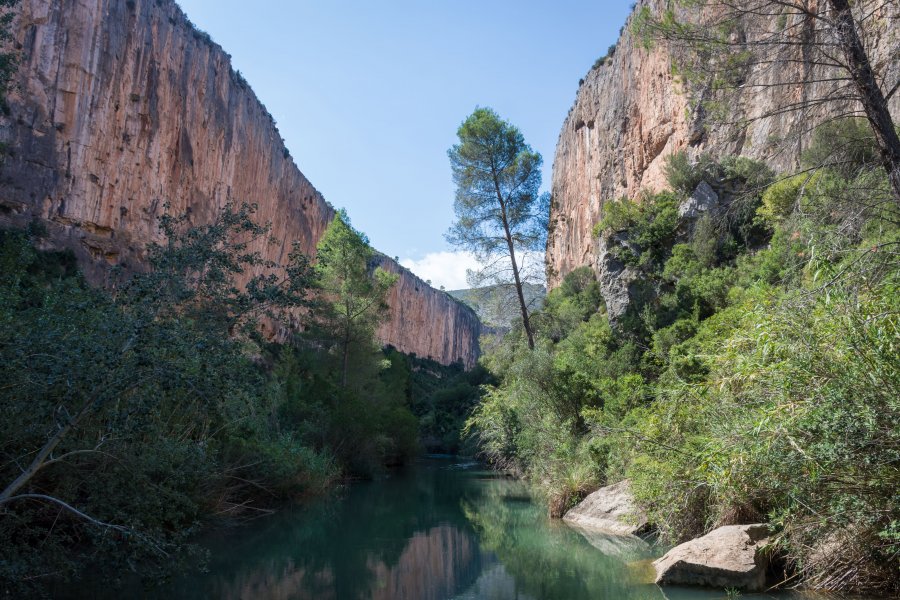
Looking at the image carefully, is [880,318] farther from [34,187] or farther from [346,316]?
[34,187]

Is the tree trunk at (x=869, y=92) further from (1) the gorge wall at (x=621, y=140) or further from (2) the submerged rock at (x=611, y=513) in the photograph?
(1) the gorge wall at (x=621, y=140)

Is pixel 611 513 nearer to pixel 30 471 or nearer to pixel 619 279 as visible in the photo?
pixel 30 471

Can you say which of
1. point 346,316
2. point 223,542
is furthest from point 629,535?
point 346,316

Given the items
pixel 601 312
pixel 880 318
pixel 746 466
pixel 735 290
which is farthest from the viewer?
pixel 601 312

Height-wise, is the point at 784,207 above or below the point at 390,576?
above

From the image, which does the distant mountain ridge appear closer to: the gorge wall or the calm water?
the gorge wall

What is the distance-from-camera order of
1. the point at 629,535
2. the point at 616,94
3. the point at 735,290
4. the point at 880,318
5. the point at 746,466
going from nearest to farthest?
the point at 880,318
the point at 746,466
the point at 629,535
the point at 735,290
the point at 616,94

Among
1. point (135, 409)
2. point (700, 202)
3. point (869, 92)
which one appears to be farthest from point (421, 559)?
point (700, 202)

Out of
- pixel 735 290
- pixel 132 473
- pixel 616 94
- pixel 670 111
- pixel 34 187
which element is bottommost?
pixel 132 473

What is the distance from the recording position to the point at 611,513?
10.9 metres

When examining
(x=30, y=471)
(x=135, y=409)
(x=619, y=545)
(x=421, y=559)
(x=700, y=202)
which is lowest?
(x=421, y=559)

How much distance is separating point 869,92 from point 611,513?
25.4 ft

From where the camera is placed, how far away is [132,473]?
677cm

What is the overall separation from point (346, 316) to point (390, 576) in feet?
56.2
